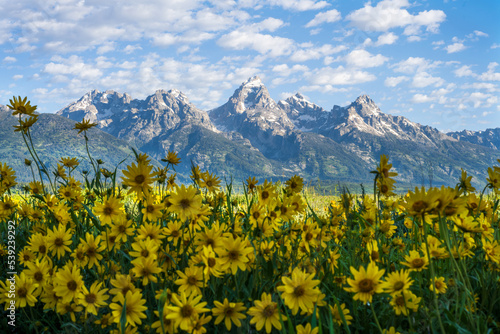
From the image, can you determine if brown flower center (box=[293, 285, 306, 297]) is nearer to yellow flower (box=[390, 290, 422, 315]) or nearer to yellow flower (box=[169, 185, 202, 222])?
yellow flower (box=[390, 290, 422, 315])

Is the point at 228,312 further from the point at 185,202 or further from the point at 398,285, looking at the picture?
the point at 398,285

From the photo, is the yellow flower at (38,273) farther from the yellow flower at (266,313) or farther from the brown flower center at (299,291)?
the brown flower center at (299,291)

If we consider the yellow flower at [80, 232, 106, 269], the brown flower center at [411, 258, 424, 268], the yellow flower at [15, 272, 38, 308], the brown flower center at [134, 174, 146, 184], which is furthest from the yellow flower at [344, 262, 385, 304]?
the yellow flower at [15, 272, 38, 308]

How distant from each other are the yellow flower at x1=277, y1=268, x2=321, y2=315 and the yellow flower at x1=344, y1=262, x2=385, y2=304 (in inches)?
5.3

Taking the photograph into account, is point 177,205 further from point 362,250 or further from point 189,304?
point 362,250

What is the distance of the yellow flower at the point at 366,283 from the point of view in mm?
1173

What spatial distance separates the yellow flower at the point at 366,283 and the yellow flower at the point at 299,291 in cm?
A: 13


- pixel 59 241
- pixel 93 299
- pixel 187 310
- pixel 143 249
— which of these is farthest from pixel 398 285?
pixel 59 241

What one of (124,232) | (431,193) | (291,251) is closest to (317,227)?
(291,251)

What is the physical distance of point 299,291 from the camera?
48.6 inches

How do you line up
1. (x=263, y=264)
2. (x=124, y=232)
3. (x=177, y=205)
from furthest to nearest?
(x=124, y=232) < (x=263, y=264) < (x=177, y=205)

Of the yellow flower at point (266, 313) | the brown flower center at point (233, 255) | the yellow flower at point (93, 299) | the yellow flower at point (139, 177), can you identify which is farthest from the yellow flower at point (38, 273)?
the yellow flower at point (266, 313)

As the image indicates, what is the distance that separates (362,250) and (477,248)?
2.32ft

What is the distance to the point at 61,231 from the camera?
6.30 ft
